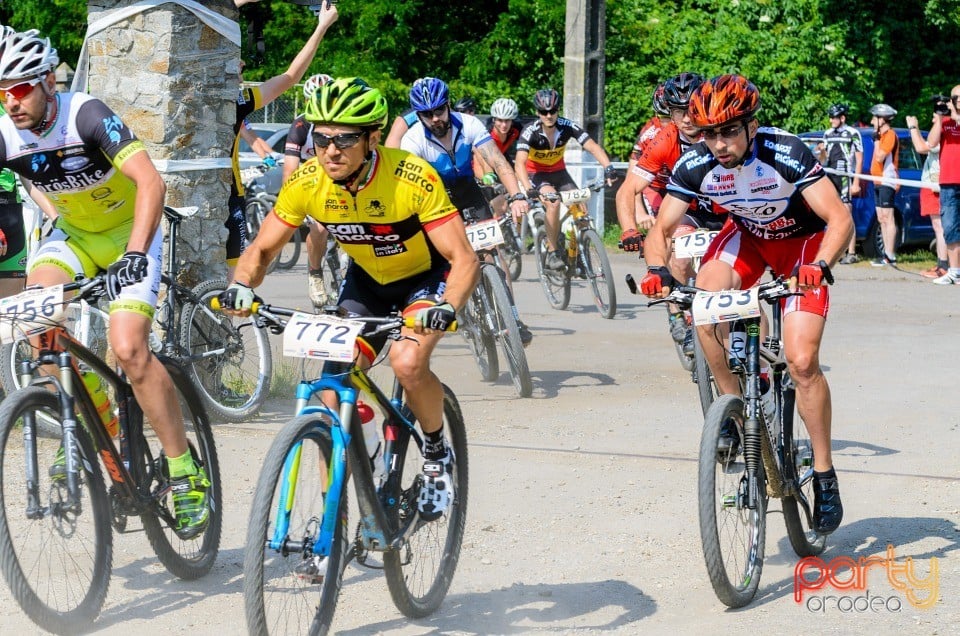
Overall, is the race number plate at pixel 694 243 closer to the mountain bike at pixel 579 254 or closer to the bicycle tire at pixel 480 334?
the bicycle tire at pixel 480 334

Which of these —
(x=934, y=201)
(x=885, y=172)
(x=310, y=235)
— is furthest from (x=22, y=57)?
(x=885, y=172)

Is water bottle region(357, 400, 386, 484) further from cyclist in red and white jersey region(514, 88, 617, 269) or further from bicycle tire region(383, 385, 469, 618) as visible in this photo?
cyclist in red and white jersey region(514, 88, 617, 269)

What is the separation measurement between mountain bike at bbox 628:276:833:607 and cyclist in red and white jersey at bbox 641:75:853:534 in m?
0.09

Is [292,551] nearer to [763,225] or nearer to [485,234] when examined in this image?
[763,225]

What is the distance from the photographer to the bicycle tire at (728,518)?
5.07 m

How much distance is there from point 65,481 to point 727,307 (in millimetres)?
2511

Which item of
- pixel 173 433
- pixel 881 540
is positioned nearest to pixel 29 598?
pixel 173 433

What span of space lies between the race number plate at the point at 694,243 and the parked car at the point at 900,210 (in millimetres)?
10939

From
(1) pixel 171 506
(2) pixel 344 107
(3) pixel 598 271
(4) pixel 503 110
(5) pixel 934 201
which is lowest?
(1) pixel 171 506

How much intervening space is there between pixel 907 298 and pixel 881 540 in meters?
9.42

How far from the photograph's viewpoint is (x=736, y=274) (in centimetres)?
625

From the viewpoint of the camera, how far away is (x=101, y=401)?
5344 millimetres

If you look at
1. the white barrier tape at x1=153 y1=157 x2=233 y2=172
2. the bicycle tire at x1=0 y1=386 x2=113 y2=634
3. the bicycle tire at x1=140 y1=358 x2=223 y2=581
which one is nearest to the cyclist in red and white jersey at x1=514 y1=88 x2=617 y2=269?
the white barrier tape at x1=153 y1=157 x2=233 y2=172

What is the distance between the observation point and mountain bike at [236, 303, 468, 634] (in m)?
4.25
